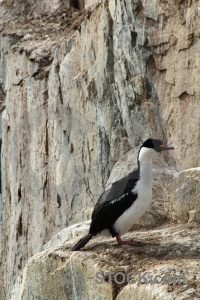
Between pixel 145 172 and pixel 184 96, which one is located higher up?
pixel 184 96

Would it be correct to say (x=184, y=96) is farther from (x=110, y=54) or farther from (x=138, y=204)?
(x=138, y=204)

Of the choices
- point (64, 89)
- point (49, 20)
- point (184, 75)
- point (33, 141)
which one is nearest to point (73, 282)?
point (184, 75)

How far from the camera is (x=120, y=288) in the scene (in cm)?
764

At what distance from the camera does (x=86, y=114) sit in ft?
49.5

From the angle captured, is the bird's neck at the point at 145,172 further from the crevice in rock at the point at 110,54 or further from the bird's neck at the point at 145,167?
the crevice in rock at the point at 110,54

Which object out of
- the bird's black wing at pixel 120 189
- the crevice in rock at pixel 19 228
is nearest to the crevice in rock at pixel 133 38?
the bird's black wing at pixel 120 189

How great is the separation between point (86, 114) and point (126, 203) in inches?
248

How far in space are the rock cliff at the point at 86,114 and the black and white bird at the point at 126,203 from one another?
356 millimetres

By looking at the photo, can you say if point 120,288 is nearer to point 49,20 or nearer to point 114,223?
point 114,223

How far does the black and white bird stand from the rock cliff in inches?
14.0

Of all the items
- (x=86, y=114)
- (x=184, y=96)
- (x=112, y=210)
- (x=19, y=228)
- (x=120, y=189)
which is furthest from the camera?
(x=19, y=228)

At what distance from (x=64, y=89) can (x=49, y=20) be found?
5.75 metres

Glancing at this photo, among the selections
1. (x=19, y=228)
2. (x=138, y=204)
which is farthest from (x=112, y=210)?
(x=19, y=228)

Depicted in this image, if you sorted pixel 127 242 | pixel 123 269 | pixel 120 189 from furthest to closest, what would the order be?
pixel 120 189 < pixel 127 242 < pixel 123 269
